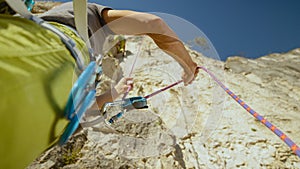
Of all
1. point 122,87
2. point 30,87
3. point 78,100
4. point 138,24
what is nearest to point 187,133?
point 122,87

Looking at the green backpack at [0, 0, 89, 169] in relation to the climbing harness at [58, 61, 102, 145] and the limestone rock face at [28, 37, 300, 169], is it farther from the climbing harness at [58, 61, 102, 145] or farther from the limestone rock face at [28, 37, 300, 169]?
the limestone rock face at [28, 37, 300, 169]

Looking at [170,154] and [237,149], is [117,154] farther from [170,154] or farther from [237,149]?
[237,149]

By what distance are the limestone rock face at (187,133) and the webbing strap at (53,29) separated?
619 millimetres

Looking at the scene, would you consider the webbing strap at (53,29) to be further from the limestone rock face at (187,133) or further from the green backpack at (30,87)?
the limestone rock face at (187,133)

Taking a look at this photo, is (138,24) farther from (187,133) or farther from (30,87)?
(187,133)

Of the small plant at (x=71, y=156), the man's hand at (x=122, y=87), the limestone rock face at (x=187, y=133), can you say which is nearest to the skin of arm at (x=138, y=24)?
the man's hand at (x=122, y=87)

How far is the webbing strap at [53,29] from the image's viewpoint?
0.60 meters

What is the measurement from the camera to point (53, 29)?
0.64 meters

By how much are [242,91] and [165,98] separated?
1062 millimetres

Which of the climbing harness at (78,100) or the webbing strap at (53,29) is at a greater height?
the webbing strap at (53,29)

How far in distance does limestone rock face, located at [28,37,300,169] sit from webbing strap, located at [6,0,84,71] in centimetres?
62

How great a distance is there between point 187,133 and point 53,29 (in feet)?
6.11

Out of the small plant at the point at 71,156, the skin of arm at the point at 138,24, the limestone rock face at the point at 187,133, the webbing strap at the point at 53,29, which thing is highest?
the skin of arm at the point at 138,24

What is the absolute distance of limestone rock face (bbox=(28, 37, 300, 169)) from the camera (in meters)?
1.85
